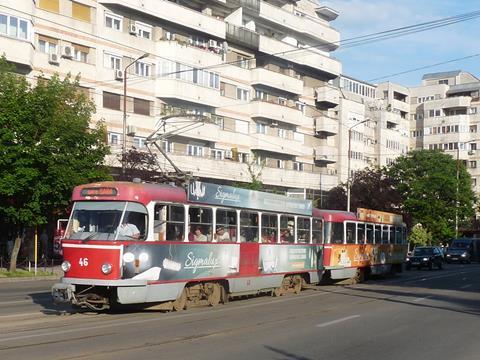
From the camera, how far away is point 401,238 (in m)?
34.0

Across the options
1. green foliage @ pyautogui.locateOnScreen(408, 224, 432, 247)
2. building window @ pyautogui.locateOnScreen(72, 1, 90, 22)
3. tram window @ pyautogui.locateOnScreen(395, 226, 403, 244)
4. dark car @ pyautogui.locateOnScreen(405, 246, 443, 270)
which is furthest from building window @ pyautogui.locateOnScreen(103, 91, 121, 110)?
green foliage @ pyautogui.locateOnScreen(408, 224, 432, 247)

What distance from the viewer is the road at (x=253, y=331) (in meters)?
9.88

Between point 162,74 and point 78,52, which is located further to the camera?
point 162,74

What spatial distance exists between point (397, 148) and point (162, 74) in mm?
Result: 48473

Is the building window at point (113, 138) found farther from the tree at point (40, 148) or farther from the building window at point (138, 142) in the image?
the tree at point (40, 148)

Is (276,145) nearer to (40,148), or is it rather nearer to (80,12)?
(80,12)

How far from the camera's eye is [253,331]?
1219 centimetres

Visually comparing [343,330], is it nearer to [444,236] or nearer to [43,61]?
[43,61]

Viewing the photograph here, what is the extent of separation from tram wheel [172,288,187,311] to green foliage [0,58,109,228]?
542 inches

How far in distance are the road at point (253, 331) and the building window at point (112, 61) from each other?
25299mm

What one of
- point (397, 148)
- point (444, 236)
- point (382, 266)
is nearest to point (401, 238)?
point (382, 266)

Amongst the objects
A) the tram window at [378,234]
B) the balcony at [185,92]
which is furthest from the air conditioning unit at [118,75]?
the tram window at [378,234]

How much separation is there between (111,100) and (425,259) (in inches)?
917

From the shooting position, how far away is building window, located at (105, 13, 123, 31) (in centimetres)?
4169
